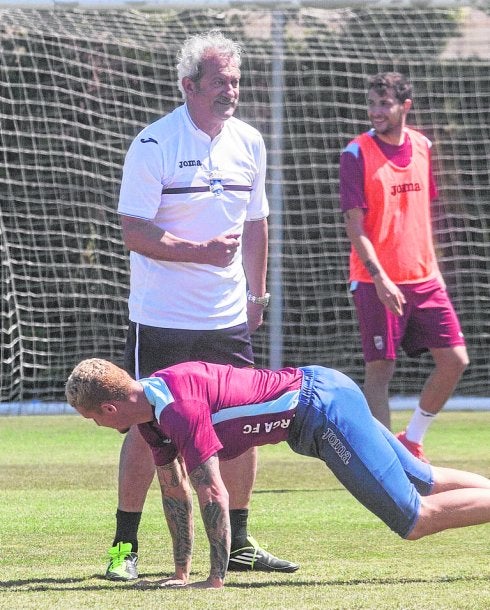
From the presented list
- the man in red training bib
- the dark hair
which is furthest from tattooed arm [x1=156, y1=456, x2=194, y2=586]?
the dark hair

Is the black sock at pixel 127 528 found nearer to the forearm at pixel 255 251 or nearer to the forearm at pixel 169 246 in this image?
the forearm at pixel 169 246

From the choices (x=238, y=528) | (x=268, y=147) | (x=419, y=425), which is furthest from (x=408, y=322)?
(x=268, y=147)

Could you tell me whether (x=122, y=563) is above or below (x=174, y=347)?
below

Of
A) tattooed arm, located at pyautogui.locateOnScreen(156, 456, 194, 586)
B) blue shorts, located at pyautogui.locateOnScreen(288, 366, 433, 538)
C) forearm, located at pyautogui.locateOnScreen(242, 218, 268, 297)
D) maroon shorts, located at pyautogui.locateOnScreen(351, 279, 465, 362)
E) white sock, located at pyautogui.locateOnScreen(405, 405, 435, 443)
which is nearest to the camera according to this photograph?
blue shorts, located at pyautogui.locateOnScreen(288, 366, 433, 538)

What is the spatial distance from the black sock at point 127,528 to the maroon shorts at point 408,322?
274 centimetres

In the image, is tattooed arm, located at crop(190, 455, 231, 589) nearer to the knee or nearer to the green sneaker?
the green sneaker

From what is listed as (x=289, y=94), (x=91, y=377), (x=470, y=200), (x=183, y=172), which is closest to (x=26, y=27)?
(x=289, y=94)

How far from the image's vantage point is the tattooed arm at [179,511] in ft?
17.1

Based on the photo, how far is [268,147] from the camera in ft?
43.2

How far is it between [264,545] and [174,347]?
3.54 ft

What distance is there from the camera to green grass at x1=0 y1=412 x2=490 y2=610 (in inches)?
190

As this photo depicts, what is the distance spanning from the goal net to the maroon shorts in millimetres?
4479

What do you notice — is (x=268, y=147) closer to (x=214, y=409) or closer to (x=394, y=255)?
(x=394, y=255)

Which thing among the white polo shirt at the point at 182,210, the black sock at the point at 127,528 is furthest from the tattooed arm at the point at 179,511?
the white polo shirt at the point at 182,210
